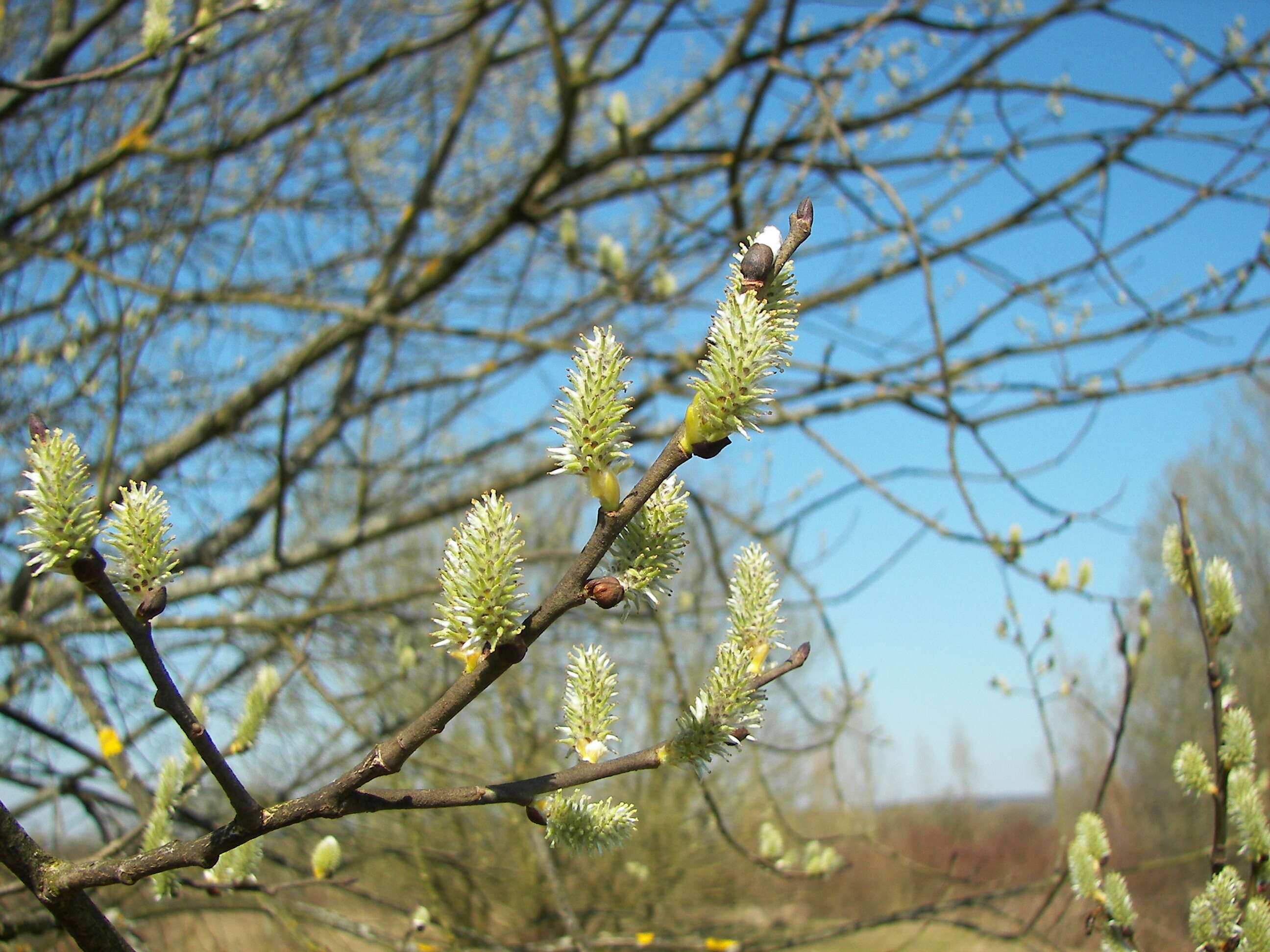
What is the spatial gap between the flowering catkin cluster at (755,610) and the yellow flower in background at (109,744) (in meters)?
1.42

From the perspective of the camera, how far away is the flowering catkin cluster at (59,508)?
0.63 meters

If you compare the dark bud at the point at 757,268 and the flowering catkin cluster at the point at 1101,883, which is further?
the flowering catkin cluster at the point at 1101,883

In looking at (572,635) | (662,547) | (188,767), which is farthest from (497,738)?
(662,547)

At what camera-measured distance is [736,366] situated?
635 millimetres

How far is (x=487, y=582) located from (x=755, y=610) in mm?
276

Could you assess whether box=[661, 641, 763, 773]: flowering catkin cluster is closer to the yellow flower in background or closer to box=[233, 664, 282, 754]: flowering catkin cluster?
box=[233, 664, 282, 754]: flowering catkin cluster

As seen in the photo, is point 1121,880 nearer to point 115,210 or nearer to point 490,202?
point 115,210

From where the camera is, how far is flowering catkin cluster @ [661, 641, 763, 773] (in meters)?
0.74

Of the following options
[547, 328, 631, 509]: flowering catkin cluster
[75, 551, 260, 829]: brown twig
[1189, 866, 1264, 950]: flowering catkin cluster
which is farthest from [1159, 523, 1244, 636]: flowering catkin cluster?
[75, 551, 260, 829]: brown twig

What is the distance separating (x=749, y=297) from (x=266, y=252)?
4394mm

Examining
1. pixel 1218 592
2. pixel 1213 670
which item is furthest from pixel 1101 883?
pixel 1218 592

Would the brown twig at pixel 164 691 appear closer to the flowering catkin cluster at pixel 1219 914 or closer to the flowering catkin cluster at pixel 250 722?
the flowering catkin cluster at pixel 250 722

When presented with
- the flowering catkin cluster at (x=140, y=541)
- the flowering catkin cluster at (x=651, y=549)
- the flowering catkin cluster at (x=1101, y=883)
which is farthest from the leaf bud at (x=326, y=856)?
the flowering catkin cluster at (x=1101, y=883)

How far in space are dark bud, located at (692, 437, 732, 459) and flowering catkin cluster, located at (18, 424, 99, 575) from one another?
1.43 ft
